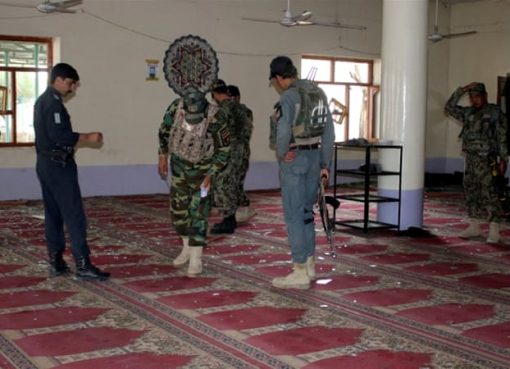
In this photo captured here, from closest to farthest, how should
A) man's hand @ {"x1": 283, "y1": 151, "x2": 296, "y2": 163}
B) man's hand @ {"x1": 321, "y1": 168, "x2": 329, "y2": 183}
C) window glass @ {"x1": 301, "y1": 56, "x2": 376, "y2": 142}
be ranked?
man's hand @ {"x1": 283, "y1": 151, "x2": 296, "y2": 163} < man's hand @ {"x1": 321, "y1": 168, "x2": 329, "y2": 183} < window glass @ {"x1": 301, "y1": 56, "x2": 376, "y2": 142}

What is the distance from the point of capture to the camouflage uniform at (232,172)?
7.42 meters

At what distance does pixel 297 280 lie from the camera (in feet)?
16.3

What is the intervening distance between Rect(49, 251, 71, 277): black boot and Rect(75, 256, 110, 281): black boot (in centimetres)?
18

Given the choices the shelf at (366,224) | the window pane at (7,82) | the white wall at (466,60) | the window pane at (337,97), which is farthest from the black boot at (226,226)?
the white wall at (466,60)

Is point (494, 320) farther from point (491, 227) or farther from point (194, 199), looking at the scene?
point (491, 227)

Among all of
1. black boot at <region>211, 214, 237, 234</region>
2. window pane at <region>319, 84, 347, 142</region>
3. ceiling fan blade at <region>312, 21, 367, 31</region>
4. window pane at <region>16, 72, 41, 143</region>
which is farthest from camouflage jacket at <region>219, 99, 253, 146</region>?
window pane at <region>319, 84, 347, 142</region>

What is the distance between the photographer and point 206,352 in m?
3.63

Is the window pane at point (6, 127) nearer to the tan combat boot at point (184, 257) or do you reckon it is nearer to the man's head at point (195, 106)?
the tan combat boot at point (184, 257)

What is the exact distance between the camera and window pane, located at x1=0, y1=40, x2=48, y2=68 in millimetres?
10172

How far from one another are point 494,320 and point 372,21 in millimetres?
9972

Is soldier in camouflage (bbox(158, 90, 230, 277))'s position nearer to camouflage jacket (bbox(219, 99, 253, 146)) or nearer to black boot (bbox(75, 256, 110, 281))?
black boot (bbox(75, 256, 110, 281))

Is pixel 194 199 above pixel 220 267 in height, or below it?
above

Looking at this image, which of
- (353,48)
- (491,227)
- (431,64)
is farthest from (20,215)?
(431,64)

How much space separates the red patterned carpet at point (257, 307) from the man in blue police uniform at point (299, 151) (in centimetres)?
35
